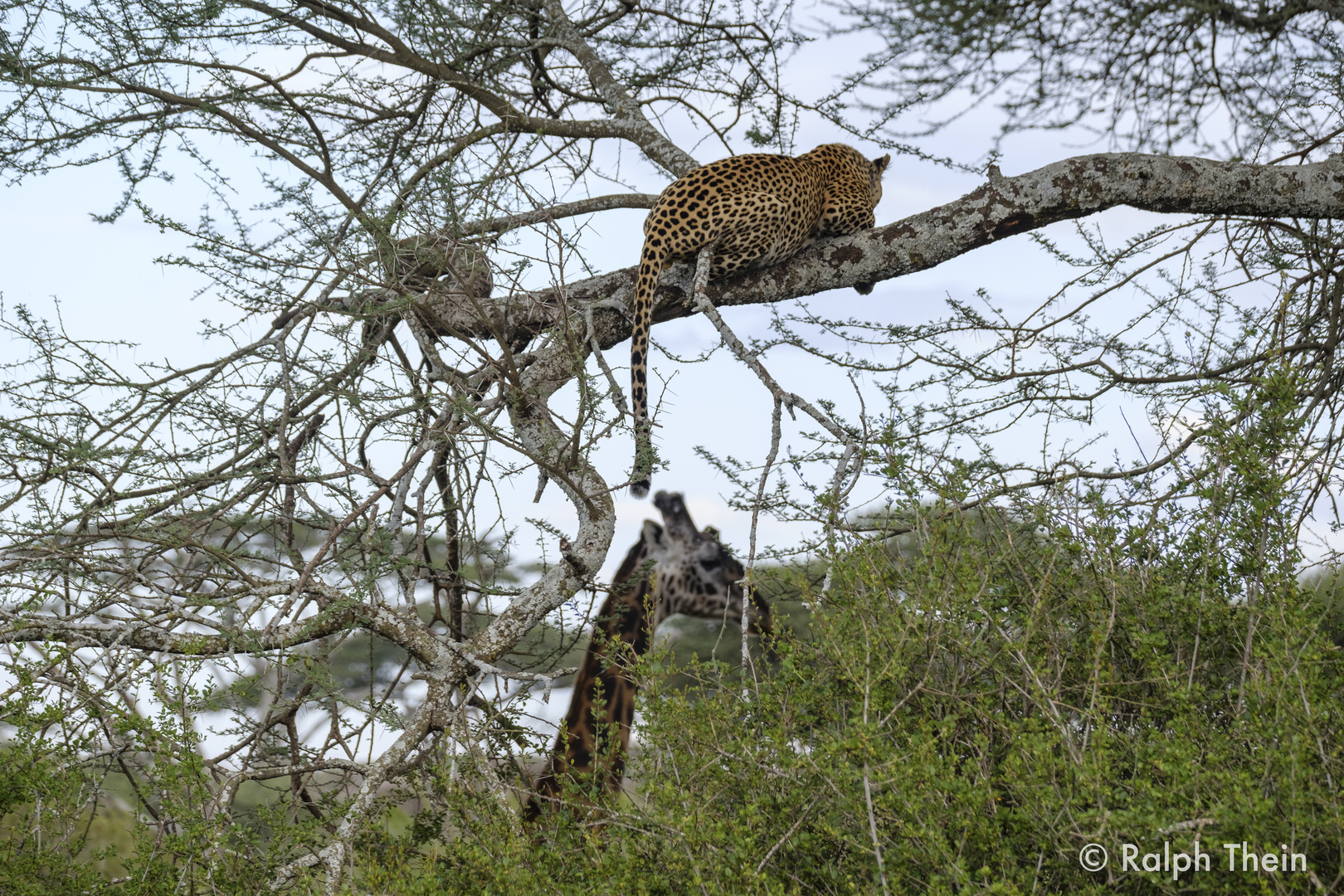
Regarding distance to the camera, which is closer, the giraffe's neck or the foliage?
the foliage

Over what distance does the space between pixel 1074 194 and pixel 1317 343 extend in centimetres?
132

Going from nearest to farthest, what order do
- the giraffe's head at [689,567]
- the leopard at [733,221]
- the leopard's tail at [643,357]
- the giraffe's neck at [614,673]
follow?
the leopard's tail at [643,357], the giraffe's neck at [614,673], the leopard at [733,221], the giraffe's head at [689,567]

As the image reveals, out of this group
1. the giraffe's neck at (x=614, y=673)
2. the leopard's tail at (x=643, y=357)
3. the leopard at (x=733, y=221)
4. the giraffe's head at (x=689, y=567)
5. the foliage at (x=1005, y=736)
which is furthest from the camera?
the giraffe's head at (x=689, y=567)

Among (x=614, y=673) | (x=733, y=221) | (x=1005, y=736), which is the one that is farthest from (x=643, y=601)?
(x=1005, y=736)

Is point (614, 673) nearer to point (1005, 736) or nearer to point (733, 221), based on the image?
point (1005, 736)

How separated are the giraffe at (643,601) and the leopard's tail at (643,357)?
385 mm

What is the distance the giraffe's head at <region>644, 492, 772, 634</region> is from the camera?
12.9ft

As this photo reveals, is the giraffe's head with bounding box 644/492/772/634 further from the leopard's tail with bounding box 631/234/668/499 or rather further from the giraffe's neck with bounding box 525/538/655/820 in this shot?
the leopard's tail with bounding box 631/234/668/499

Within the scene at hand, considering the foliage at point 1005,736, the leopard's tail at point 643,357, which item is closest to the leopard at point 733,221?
the leopard's tail at point 643,357

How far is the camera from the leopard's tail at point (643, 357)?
320cm

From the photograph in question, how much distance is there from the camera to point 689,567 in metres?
4.03

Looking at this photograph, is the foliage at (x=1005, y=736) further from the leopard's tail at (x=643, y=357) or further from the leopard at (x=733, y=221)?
the leopard at (x=733, y=221)

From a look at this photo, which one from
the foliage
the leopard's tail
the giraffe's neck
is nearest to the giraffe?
the giraffe's neck

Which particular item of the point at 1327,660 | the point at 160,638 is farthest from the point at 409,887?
the point at 1327,660
